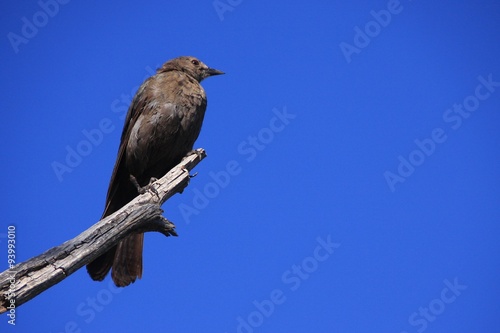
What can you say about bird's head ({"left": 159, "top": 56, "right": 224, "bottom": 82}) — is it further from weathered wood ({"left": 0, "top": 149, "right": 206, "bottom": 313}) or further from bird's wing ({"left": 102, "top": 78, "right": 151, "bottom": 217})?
weathered wood ({"left": 0, "top": 149, "right": 206, "bottom": 313})

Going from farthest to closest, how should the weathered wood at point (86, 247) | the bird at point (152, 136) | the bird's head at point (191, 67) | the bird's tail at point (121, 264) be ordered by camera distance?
the bird's head at point (191, 67) → the bird at point (152, 136) → the bird's tail at point (121, 264) → the weathered wood at point (86, 247)

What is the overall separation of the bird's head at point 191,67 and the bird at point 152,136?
0.32 metres

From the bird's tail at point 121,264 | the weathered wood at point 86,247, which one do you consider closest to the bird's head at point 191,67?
the weathered wood at point 86,247

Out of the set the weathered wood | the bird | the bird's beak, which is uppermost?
the bird's beak

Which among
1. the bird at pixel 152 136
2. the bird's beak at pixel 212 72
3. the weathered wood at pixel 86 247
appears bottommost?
the weathered wood at pixel 86 247

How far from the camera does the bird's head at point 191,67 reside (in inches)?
280

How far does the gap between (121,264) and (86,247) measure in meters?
1.15

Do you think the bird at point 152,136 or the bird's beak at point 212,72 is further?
the bird's beak at point 212,72

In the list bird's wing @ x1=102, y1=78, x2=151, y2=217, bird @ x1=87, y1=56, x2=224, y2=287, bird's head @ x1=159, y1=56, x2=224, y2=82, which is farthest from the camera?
bird's head @ x1=159, y1=56, x2=224, y2=82

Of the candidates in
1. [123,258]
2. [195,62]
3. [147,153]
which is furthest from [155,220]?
[195,62]

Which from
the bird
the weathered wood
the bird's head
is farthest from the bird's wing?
the weathered wood

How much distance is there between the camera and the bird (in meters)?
6.25

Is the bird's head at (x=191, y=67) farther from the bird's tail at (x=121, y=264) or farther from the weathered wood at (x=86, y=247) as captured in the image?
the bird's tail at (x=121, y=264)

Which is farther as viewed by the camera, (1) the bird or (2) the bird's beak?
(2) the bird's beak
